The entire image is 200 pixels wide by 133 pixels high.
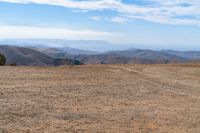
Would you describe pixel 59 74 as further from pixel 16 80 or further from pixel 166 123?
pixel 166 123

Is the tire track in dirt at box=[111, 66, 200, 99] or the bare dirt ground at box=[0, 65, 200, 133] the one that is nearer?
the bare dirt ground at box=[0, 65, 200, 133]

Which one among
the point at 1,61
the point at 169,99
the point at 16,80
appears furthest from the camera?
the point at 1,61

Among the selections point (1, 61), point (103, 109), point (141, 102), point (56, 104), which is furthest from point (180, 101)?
point (1, 61)

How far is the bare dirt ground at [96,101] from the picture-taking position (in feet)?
41.6

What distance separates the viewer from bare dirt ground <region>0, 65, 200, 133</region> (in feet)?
41.6

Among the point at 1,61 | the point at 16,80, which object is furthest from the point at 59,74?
the point at 1,61

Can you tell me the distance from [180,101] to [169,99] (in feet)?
1.85

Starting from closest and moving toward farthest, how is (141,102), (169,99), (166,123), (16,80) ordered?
(166,123) < (141,102) < (169,99) < (16,80)

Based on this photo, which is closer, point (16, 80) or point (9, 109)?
point (9, 109)

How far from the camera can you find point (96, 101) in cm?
1670

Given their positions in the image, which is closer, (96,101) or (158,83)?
(96,101)

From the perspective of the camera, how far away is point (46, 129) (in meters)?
11.8

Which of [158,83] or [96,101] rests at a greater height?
[158,83]

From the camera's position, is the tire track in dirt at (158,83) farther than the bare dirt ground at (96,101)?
Yes
